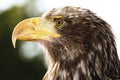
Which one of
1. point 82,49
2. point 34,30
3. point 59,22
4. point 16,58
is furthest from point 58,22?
point 16,58

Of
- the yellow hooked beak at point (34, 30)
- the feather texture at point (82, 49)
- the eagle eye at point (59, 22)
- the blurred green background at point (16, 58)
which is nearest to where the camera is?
the feather texture at point (82, 49)

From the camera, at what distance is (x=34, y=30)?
7547 millimetres

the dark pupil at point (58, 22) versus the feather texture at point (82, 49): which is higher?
the dark pupil at point (58, 22)

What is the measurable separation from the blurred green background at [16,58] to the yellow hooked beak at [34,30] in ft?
58.3

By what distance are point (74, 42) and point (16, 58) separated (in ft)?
65.3

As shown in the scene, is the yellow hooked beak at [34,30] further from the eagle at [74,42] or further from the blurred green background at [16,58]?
the blurred green background at [16,58]

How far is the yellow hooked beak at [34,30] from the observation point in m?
7.40

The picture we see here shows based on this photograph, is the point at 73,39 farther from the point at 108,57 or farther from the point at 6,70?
the point at 6,70

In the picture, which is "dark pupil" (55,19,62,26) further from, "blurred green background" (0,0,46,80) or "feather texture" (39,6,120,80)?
"blurred green background" (0,0,46,80)

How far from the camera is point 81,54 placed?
7.34 metres

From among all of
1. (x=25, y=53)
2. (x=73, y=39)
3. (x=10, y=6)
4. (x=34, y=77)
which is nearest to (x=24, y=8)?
(x=10, y=6)

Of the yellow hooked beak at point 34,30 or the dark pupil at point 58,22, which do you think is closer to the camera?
the yellow hooked beak at point 34,30

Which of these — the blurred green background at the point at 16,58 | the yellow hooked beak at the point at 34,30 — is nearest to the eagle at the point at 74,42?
the yellow hooked beak at the point at 34,30

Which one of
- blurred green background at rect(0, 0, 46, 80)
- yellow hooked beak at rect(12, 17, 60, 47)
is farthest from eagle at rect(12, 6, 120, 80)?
blurred green background at rect(0, 0, 46, 80)
